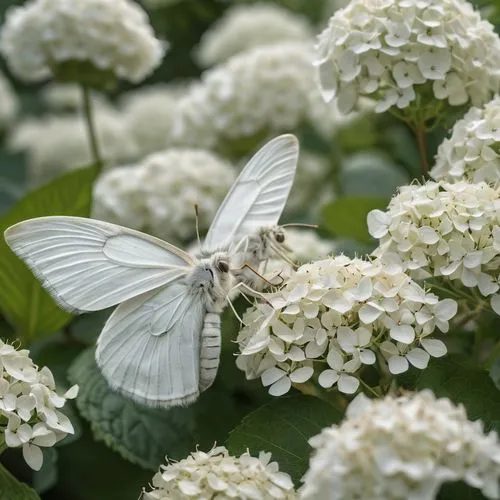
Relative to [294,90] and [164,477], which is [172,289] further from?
[294,90]

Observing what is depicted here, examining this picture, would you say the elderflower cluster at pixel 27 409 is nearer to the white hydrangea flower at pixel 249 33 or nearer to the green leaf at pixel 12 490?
the green leaf at pixel 12 490

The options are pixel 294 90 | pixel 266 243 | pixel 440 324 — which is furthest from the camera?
pixel 294 90

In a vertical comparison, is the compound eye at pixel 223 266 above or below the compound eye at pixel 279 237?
above

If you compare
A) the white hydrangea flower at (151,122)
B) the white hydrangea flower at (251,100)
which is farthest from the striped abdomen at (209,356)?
the white hydrangea flower at (151,122)

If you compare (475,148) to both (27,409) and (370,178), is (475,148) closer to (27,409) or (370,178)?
(27,409)

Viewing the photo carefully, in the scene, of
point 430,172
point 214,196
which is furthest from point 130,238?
point 214,196
